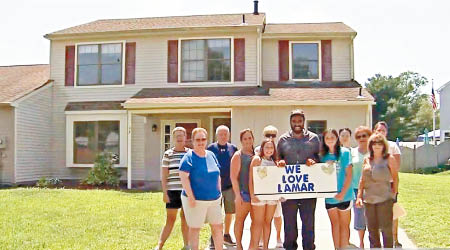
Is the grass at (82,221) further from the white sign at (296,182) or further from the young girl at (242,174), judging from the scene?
the white sign at (296,182)

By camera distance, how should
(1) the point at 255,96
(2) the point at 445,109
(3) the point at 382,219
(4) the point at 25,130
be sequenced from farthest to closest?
(2) the point at 445,109 < (4) the point at 25,130 < (1) the point at 255,96 < (3) the point at 382,219

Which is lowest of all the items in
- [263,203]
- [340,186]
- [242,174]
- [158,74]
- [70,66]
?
[263,203]

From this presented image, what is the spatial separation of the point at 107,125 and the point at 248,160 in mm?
11640


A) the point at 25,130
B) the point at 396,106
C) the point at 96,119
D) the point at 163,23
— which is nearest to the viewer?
the point at 25,130

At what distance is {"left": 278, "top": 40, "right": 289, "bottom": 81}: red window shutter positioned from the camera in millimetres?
16625

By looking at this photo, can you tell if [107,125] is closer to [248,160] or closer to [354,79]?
[354,79]

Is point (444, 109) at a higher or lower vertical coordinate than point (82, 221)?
higher

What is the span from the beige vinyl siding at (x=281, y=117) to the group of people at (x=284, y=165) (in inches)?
305

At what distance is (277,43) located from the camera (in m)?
16.7

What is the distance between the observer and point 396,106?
1941 inches

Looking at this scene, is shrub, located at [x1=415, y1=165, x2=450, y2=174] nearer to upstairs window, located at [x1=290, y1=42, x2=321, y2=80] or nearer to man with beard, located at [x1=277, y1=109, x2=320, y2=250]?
upstairs window, located at [x1=290, y1=42, x2=321, y2=80]

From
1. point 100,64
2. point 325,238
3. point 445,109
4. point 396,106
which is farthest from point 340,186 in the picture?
point 396,106

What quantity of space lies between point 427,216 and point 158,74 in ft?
33.9

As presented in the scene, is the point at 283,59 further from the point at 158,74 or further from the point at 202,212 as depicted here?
the point at 202,212
